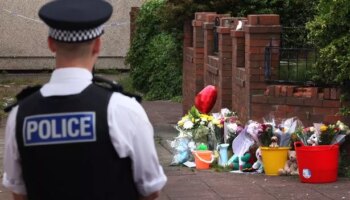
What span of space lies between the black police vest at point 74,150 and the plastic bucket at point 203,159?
6792 millimetres

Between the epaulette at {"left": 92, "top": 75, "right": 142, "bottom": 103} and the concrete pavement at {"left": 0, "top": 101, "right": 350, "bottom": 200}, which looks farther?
the concrete pavement at {"left": 0, "top": 101, "right": 350, "bottom": 200}

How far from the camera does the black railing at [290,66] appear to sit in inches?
404

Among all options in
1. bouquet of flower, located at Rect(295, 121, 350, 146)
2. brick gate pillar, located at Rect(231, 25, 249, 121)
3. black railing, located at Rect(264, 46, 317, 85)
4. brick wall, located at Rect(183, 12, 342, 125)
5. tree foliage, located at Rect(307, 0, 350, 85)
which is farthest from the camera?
brick gate pillar, located at Rect(231, 25, 249, 121)

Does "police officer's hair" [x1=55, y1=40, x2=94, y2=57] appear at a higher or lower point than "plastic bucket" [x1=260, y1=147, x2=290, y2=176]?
higher

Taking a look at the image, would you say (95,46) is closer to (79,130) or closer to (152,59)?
(79,130)

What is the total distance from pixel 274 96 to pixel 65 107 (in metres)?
7.11

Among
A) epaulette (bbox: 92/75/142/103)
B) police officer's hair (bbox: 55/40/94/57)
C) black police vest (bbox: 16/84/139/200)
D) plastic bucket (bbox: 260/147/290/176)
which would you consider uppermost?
police officer's hair (bbox: 55/40/94/57)

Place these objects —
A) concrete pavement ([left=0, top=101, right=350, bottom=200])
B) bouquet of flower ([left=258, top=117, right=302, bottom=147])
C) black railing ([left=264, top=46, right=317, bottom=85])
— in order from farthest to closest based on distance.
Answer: black railing ([left=264, top=46, right=317, bottom=85])
bouquet of flower ([left=258, top=117, right=302, bottom=147])
concrete pavement ([left=0, top=101, right=350, bottom=200])

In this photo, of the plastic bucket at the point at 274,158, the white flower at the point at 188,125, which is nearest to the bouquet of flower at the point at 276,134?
the plastic bucket at the point at 274,158

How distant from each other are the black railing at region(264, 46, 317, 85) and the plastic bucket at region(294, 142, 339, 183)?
1445 millimetres

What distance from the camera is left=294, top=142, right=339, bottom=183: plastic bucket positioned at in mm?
8906

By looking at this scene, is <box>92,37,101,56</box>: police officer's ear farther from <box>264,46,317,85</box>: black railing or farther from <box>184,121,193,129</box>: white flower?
<box>184,121,193,129</box>: white flower

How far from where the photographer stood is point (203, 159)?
1014cm

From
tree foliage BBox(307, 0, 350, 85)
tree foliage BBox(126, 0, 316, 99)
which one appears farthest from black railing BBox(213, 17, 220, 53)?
tree foliage BBox(307, 0, 350, 85)
